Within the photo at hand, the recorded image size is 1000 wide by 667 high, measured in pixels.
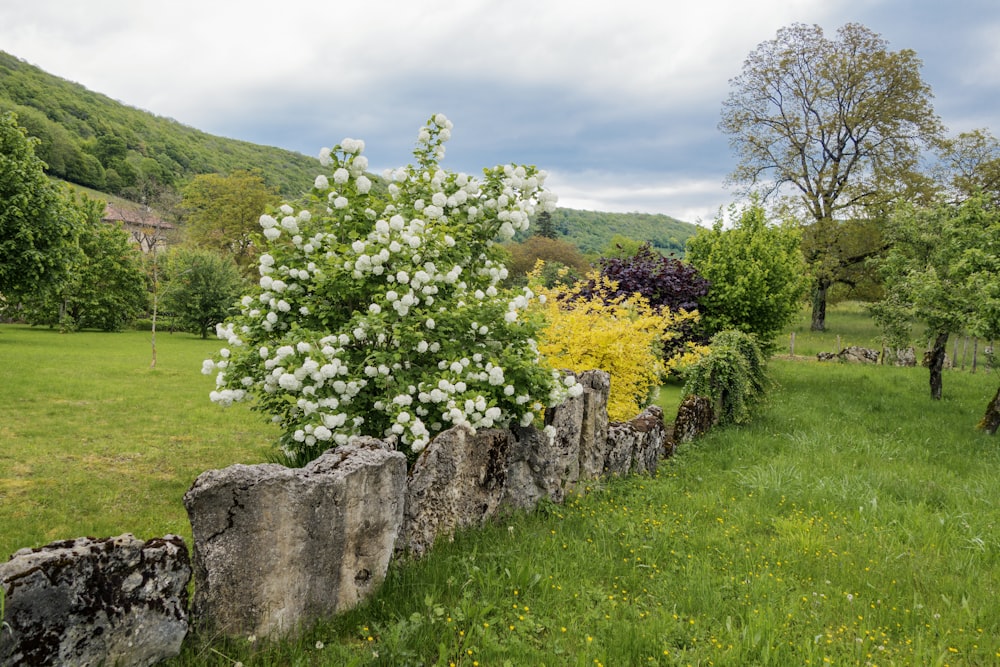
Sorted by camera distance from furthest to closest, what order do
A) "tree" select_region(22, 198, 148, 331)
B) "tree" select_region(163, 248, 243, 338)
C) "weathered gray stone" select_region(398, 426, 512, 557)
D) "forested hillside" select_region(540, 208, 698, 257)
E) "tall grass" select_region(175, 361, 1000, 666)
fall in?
1. "forested hillside" select_region(540, 208, 698, 257)
2. "tree" select_region(163, 248, 243, 338)
3. "tree" select_region(22, 198, 148, 331)
4. "weathered gray stone" select_region(398, 426, 512, 557)
5. "tall grass" select_region(175, 361, 1000, 666)

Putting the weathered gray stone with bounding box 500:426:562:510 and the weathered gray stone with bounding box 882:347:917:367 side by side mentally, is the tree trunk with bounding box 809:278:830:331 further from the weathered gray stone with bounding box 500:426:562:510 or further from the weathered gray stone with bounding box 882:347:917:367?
the weathered gray stone with bounding box 500:426:562:510

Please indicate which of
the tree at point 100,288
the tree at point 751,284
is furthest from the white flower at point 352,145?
the tree at point 100,288

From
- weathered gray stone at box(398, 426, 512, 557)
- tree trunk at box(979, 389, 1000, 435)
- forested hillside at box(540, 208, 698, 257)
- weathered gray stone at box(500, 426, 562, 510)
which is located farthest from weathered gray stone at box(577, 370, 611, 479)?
forested hillside at box(540, 208, 698, 257)

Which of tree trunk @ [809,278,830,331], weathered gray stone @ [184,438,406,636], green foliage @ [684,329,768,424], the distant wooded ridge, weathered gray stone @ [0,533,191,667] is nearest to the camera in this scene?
weathered gray stone @ [0,533,191,667]

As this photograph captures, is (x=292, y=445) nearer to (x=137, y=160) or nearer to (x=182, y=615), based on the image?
(x=182, y=615)

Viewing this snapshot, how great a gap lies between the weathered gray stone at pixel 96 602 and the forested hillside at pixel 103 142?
239 feet

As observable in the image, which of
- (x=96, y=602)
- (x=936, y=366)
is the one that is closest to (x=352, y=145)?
(x=96, y=602)

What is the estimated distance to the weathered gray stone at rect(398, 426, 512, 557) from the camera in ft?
15.4

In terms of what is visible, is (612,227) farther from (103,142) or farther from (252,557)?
(252,557)

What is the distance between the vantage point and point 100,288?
34.3m

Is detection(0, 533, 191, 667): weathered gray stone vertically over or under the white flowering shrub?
under

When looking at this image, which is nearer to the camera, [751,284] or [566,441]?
[566,441]

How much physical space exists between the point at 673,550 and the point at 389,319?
3.57 meters

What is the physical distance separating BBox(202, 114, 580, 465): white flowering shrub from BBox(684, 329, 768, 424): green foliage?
5279 millimetres
